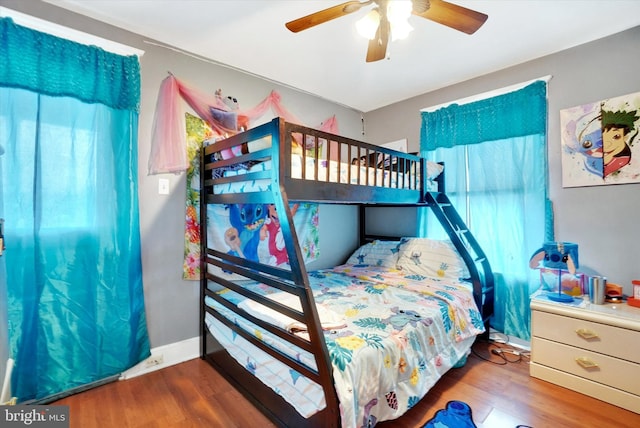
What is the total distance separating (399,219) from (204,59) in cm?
252

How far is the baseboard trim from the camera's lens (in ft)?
6.73

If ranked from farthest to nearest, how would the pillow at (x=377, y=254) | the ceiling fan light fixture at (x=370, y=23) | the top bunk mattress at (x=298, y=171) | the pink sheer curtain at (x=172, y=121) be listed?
the pillow at (x=377, y=254), the pink sheer curtain at (x=172, y=121), the top bunk mattress at (x=298, y=171), the ceiling fan light fixture at (x=370, y=23)

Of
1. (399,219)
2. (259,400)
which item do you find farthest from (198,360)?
(399,219)

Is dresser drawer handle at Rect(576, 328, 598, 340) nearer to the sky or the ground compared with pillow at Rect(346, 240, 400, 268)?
nearer to the ground

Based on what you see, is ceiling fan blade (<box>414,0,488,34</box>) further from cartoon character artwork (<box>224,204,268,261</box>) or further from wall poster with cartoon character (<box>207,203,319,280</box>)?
cartoon character artwork (<box>224,204,268,261</box>)

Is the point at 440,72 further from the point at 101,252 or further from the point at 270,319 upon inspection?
the point at 101,252

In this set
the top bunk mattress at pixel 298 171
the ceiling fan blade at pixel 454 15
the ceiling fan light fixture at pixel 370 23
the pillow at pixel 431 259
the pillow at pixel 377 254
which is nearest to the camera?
the ceiling fan blade at pixel 454 15

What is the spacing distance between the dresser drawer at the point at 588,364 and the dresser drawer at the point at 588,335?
28 millimetres

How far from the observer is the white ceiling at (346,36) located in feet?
6.02

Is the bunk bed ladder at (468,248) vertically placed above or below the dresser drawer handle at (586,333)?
above

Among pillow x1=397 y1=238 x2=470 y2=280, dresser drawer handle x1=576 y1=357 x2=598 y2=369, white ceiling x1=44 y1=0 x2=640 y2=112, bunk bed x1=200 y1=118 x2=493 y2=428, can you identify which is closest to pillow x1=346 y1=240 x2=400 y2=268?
pillow x1=397 y1=238 x2=470 y2=280

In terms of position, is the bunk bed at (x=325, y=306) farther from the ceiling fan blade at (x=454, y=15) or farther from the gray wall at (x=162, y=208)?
the ceiling fan blade at (x=454, y=15)

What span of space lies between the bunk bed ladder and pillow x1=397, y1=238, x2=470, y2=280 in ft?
0.26

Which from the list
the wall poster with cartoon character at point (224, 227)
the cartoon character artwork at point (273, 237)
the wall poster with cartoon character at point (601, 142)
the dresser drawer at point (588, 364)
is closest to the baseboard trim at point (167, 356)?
the wall poster with cartoon character at point (224, 227)
